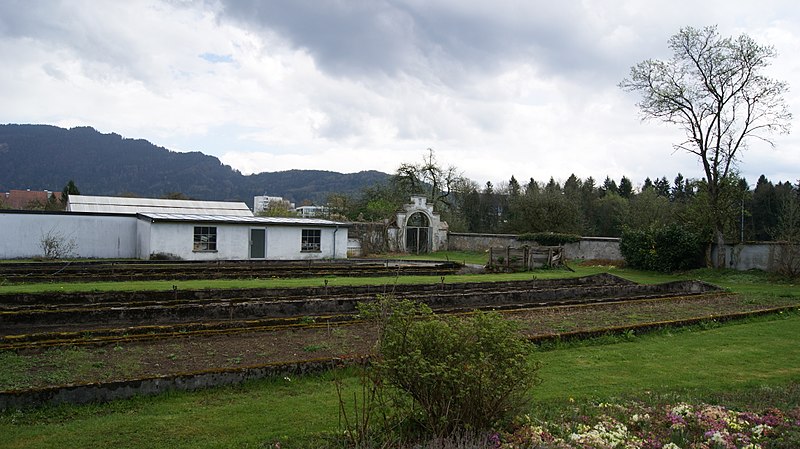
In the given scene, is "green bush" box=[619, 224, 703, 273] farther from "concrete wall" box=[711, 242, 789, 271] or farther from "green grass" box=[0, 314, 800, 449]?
"green grass" box=[0, 314, 800, 449]

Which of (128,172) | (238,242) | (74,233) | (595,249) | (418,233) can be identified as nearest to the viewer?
(74,233)

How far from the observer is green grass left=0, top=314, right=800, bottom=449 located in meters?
5.38

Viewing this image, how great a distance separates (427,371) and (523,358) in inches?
36.4

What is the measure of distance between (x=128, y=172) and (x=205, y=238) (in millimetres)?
117675

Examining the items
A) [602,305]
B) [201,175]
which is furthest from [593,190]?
[201,175]

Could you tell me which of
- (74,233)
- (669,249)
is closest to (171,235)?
(74,233)

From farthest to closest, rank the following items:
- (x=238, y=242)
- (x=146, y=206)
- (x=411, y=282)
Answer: (x=146, y=206)
(x=238, y=242)
(x=411, y=282)

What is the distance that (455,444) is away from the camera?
474 centimetres

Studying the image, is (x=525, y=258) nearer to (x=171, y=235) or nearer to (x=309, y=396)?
(x=171, y=235)

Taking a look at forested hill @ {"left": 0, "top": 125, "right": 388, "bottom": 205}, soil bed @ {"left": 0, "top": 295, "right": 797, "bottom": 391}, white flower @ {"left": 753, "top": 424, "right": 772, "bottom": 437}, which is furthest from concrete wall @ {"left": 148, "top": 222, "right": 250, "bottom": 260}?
forested hill @ {"left": 0, "top": 125, "right": 388, "bottom": 205}

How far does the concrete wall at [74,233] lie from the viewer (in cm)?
2727

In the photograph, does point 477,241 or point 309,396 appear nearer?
point 309,396

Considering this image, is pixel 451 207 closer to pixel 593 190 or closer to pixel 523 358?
pixel 593 190

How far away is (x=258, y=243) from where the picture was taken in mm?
30703
